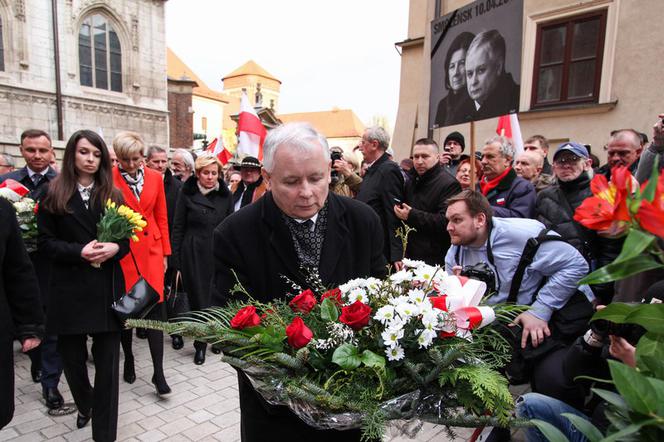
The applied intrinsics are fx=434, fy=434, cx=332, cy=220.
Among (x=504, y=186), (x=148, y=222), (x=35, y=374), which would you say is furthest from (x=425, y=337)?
(x=35, y=374)

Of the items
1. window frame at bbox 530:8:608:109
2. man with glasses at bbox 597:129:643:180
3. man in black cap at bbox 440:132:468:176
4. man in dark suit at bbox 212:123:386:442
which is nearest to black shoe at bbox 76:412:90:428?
man in dark suit at bbox 212:123:386:442

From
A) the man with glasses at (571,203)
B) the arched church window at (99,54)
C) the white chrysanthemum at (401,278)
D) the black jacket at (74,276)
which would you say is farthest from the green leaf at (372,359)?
the arched church window at (99,54)

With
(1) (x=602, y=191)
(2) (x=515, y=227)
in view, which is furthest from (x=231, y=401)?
(1) (x=602, y=191)

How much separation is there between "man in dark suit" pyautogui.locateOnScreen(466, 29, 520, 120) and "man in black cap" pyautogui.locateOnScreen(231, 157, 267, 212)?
112 inches

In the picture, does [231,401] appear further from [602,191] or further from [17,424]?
[602,191]

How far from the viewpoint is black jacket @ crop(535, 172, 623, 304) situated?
3.34 metres

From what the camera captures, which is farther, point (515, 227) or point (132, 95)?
point (132, 95)

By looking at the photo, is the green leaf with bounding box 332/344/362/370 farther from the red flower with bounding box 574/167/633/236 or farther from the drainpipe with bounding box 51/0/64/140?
the drainpipe with bounding box 51/0/64/140

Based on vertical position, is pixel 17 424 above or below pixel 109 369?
below

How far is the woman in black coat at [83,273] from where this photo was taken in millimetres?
3107

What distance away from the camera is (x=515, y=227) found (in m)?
2.92

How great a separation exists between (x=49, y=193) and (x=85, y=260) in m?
0.57

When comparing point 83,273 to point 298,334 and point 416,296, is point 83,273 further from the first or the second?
point 416,296

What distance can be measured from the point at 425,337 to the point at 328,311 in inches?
12.8
